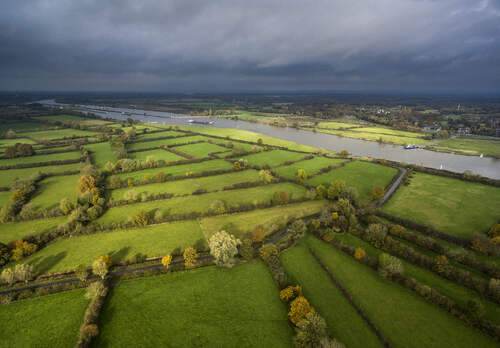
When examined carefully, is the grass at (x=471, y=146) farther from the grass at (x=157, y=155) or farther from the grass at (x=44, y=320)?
the grass at (x=44, y=320)

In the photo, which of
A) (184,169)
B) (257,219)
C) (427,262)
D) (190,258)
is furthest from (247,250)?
(184,169)

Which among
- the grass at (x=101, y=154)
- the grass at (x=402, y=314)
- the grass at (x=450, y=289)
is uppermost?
the grass at (x=101, y=154)

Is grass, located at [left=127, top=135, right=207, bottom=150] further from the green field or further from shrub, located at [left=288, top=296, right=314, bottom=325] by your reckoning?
shrub, located at [left=288, top=296, right=314, bottom=325]

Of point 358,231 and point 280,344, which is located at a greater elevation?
point 358,231

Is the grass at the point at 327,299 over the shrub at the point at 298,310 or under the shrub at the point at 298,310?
under

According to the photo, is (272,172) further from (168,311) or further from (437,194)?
(168,311)

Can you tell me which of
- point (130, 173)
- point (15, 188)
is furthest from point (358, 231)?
point (15, 188)

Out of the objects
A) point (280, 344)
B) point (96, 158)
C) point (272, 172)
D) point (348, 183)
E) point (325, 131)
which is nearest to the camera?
point (280, 344)

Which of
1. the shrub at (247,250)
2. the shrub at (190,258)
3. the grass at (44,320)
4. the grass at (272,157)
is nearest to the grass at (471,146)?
the grass at (272,157)
